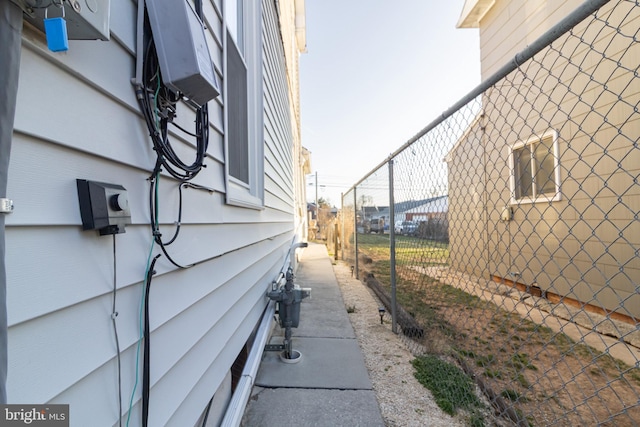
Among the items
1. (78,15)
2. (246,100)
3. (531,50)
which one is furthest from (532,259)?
A: (78,15)

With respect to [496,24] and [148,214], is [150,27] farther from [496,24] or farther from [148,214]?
[496,24]

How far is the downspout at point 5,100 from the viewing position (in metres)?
0.50

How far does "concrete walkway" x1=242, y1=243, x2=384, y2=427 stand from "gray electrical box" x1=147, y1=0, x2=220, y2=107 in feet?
6.76

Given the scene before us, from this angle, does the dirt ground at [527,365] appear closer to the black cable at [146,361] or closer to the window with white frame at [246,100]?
the black cable at [146,361]

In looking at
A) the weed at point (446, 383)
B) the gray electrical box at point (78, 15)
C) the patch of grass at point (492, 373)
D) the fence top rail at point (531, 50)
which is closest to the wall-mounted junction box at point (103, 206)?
the gray electrical box at point (78, 15)

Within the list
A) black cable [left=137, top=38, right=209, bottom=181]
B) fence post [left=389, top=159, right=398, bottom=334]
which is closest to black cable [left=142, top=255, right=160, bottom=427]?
black cable [left=137, top=38, right=209, bottom=181]

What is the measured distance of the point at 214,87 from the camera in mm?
1093

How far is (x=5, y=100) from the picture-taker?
51 centimetres

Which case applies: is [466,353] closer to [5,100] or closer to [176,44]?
[176,44]

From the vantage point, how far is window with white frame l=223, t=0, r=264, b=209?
2.29 metres

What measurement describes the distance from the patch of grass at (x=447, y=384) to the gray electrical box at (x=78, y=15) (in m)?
2.66

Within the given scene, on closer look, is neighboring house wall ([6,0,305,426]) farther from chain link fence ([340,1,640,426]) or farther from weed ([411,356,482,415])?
chain link fence ([340,1,640,426])

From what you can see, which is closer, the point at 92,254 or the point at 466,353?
the point at 92,254

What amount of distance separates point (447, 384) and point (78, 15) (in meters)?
2.87
